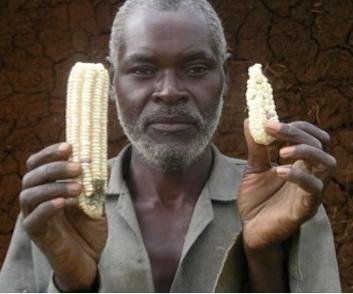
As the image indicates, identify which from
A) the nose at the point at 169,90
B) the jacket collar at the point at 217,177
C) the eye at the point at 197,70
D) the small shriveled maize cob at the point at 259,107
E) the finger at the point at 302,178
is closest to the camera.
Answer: the finger at the point at 302,178

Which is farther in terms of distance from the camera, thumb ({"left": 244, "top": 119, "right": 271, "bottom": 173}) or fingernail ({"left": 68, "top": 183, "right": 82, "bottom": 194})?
thumb ({"left": 244, "top": 119, "right": 271, "bottom": 173})

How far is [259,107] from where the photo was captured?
2945 mm

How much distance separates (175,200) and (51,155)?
81 centimetres

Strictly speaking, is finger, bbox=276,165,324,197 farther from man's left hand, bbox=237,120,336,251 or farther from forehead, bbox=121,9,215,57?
forehead, bbox=121,9,215,57

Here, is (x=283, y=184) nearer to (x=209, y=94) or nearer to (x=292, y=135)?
(x=292, y=135)

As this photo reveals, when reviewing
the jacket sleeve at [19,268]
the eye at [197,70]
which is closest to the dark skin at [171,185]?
the eye at [197,70]

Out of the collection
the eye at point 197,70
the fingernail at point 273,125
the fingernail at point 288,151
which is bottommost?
the fingernail at point 288,151

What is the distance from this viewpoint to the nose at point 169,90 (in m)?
3.27

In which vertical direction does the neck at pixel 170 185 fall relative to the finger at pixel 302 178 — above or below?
below

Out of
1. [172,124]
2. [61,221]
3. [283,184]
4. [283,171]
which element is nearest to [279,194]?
[283,184]

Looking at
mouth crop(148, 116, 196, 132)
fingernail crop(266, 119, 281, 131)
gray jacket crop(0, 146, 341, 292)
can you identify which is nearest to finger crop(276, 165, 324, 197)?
fingernail crop(266, 119, 281, 131)

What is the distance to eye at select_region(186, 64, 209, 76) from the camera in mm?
3375

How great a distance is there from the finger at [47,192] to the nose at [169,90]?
0.54 metres

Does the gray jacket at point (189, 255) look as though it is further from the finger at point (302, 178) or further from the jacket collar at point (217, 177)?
the finger at point (302, 178)
